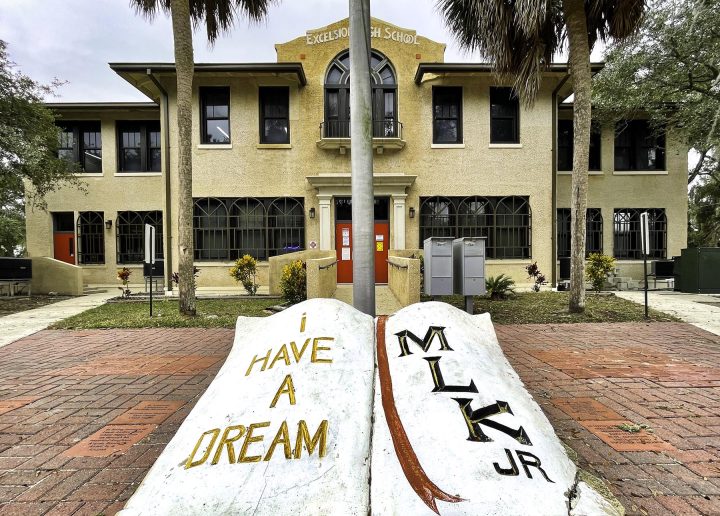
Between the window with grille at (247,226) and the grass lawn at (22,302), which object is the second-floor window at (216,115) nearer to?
the window with grille at (247,226)

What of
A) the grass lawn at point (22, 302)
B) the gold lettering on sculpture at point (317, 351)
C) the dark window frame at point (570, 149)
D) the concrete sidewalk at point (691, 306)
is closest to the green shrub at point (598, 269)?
the concrete sidewalk at point (691, 306)

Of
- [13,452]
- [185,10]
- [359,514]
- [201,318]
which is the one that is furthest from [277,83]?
[359,514]

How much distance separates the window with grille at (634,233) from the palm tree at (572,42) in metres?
8.77

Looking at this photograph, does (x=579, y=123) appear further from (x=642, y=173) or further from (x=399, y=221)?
(x=642, y=173)

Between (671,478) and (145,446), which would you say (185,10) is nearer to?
(145,446)

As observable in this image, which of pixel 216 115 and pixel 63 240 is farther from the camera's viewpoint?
pixel 63 240

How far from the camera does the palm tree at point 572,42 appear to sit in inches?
323

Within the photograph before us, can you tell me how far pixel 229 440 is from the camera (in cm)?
197

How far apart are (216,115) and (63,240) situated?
9.05m

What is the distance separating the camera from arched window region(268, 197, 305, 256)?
13.9 meters

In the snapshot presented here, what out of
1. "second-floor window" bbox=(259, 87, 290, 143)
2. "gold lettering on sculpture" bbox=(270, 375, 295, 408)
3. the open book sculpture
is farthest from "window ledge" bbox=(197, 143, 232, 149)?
"gold lettering on sculpture" bbox=(270, 375, 295, 408)

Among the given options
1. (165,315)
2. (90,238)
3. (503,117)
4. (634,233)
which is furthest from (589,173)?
(90,238)

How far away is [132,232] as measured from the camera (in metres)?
16.4

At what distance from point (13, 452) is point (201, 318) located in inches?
222
